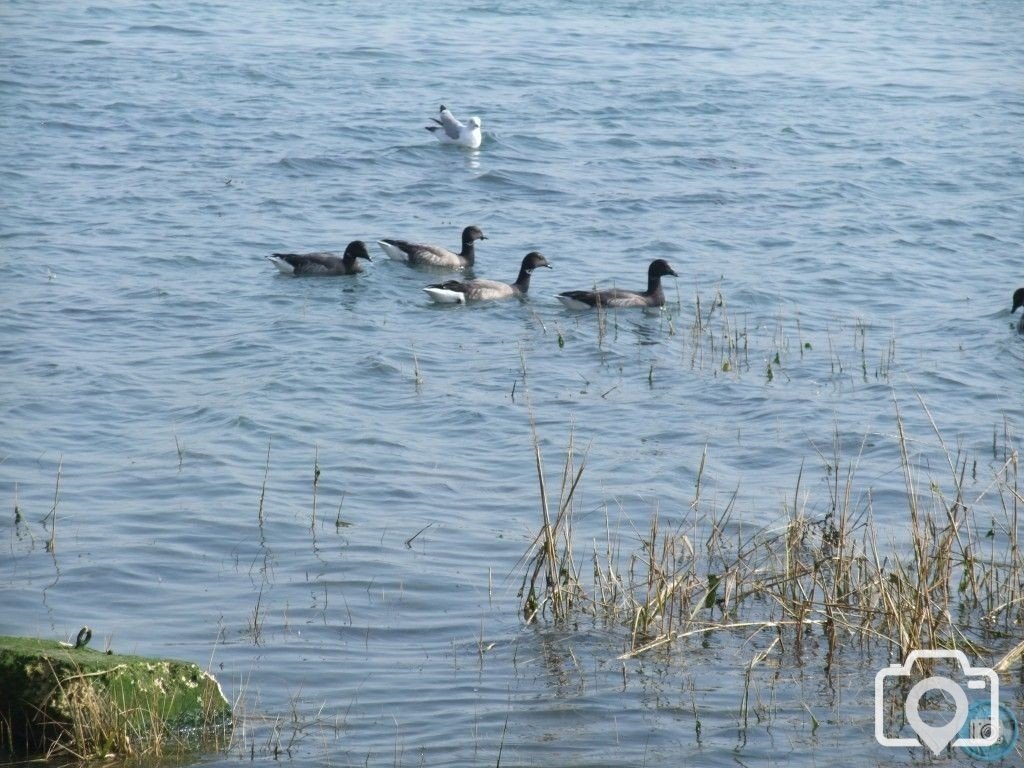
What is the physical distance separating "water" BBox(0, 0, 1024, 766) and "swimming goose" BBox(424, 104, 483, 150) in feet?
1.20

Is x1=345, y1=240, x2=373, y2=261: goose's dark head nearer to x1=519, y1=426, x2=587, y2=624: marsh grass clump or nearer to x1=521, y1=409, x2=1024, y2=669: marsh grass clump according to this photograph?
x1=521, y1=409, x2=1024, y2=669: marsh grass clump

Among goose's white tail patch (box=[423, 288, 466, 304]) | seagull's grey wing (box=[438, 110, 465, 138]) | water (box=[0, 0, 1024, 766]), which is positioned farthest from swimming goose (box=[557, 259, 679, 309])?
seagull's grey wing (box=[438, 110, 465, 138])

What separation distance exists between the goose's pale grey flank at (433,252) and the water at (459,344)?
0.27 metres

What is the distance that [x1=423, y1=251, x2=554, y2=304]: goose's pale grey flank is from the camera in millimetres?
16812

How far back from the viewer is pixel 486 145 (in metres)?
24.7

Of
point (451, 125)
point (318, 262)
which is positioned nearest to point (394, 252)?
point (318, 262)

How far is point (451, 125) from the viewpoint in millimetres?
24250

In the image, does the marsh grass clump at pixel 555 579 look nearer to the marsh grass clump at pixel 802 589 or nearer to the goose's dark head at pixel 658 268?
the marsh grass clump at pixel 802 589

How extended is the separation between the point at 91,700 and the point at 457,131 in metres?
19.2

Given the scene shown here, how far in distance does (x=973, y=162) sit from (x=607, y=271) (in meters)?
8.50

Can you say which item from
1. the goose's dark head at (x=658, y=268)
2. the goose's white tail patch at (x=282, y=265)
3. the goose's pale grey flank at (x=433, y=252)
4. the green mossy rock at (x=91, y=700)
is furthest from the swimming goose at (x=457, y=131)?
the green mossy rock at (x=91, y=700)

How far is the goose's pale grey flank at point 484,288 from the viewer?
1681 cm

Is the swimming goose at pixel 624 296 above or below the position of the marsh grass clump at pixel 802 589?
below

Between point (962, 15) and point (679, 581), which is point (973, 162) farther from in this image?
point (679, 581)
